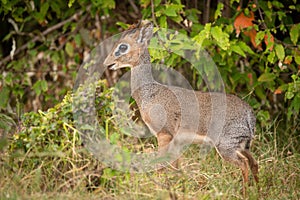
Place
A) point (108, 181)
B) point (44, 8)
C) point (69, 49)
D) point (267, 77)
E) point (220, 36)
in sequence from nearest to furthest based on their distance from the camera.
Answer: point (108, 181)
point (220, 36)
point (267, 77)
point (44, 8)
point (69, 49)

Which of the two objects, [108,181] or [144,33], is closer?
[108,181]

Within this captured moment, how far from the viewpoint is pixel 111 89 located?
4.46 metres

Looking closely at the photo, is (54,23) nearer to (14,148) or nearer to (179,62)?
(179,62)

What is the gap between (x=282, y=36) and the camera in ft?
22.3

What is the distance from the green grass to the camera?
3.74 m

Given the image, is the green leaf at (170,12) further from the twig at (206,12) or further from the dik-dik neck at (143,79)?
the twig at (206,12)

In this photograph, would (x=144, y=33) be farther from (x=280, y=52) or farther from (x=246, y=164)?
(x=280, y=52)

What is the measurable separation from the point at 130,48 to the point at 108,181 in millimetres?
1095

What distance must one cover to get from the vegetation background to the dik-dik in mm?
201

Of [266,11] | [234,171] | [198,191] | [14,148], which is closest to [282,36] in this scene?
[266,11]

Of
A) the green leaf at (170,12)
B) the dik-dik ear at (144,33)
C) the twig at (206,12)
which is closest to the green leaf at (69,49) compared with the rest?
the twig at (206,12)

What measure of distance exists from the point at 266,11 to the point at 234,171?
194cm

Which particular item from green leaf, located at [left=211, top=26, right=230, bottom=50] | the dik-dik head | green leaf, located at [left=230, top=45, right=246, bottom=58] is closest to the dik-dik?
the dik-dik head

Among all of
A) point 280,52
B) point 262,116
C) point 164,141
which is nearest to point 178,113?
point 164,141
